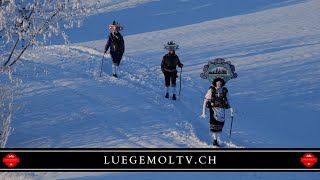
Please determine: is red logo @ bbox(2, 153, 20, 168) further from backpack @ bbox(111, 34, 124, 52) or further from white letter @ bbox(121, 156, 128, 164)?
backpack @ bbox(111, 34, 124, 52)

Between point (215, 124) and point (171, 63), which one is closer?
point (215, 124)

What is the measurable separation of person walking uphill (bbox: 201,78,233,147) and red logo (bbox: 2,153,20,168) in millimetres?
4505

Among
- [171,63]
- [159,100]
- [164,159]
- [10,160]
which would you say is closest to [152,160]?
[164,159]

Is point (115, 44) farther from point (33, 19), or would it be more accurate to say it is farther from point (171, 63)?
point (33, 19)

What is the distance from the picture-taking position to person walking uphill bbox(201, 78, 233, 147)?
9.98 meters

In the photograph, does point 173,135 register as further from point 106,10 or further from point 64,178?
point 106,10

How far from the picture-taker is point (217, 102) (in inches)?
397

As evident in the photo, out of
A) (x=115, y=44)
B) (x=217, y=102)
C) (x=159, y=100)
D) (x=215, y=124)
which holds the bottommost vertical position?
(x=215, y=124)

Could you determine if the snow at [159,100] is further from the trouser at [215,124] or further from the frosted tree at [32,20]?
the frosted tree at [32,20]

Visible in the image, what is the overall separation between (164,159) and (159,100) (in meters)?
7.12

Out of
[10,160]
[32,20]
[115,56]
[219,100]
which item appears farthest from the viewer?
[115,56]

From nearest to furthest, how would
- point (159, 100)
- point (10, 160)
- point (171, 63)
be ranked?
point (10, 160)
point (171, 63)
point (159, 100)

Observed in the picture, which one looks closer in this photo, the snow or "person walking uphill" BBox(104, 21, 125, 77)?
the snow

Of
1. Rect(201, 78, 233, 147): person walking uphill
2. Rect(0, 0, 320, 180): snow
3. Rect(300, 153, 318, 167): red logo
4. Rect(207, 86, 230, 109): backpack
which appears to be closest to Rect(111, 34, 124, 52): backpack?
Rect(0, 0, 320, 180): snow
